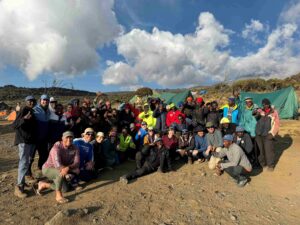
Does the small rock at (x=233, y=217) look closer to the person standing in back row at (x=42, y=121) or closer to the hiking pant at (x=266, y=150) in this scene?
the hiking pant at (x=266, y=150)

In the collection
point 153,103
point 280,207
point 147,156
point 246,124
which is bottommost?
point 280,207

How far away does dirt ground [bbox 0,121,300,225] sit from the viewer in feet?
17.2

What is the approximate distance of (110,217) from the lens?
523 cm

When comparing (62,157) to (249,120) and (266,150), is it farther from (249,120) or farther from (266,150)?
(249,120)

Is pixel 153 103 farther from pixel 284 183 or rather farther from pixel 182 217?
pixel 182 217

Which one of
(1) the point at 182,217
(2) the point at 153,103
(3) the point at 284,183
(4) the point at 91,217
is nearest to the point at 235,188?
(3) the point at 284,183

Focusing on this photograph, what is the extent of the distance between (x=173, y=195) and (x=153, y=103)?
14.4ft

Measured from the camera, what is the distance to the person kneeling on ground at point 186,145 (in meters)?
8.48

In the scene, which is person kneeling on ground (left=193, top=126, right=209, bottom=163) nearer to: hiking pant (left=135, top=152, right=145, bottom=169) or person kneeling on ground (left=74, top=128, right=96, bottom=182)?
hiking pant (left=135, top=152, right=145, bottom=169)

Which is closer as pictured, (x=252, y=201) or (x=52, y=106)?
(x=252, y=201)

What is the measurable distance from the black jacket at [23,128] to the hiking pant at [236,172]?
4349 millimetres

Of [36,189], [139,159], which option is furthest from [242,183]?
[36,189]

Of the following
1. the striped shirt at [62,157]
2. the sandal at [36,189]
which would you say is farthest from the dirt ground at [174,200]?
the striped shirt at [62,157]

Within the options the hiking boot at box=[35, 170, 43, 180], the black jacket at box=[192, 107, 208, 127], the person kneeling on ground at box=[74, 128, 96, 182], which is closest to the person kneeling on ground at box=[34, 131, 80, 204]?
the person kneeling on ground at box=[74, 128, 96, 182]
